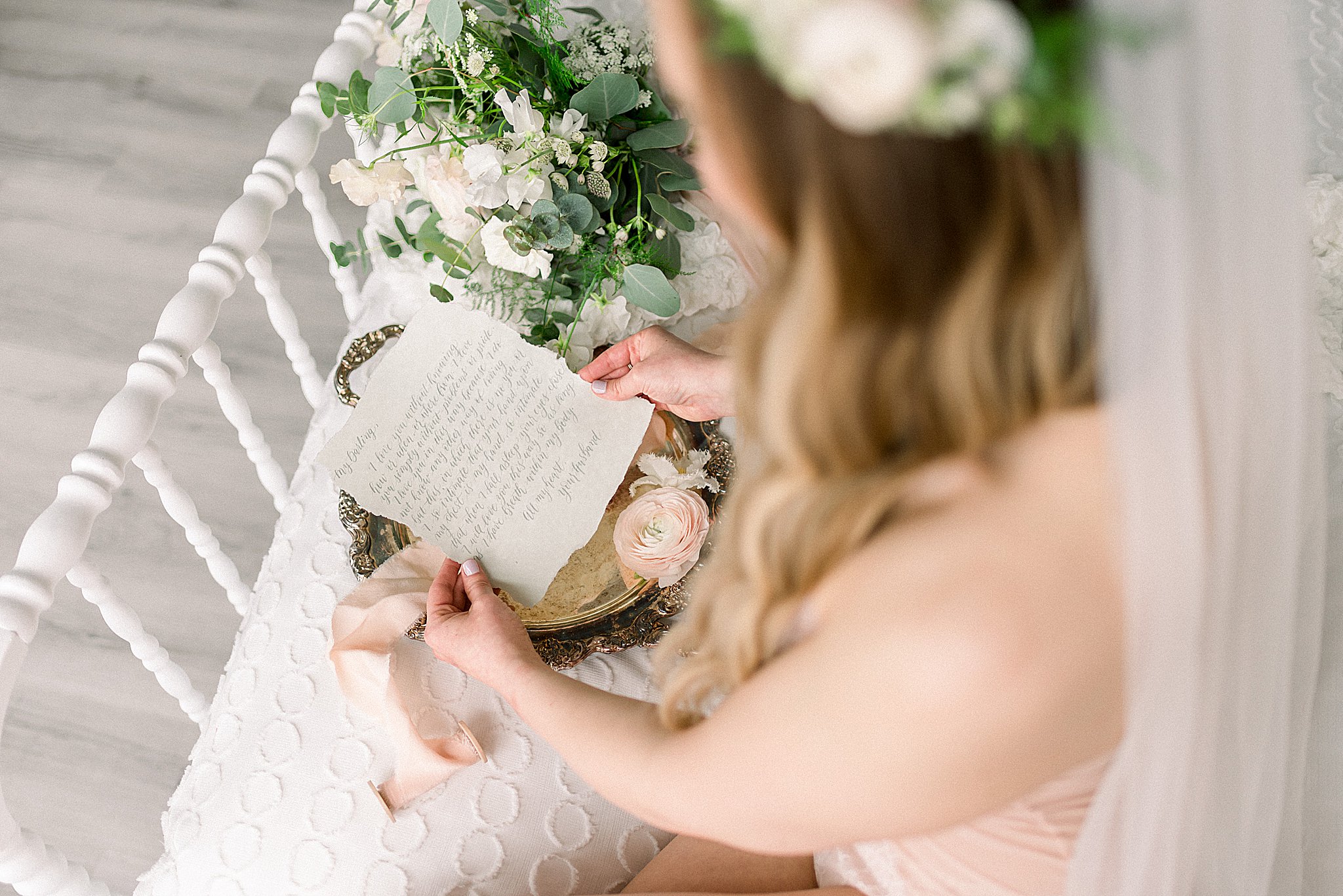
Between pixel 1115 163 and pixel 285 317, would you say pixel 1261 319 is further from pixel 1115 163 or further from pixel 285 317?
pixel 285 317

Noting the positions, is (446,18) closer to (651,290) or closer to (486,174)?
(486,174)

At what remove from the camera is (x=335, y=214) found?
241 centimetres

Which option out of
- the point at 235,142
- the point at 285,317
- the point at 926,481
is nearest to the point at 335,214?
the point at 235,142

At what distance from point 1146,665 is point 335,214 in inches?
88.2

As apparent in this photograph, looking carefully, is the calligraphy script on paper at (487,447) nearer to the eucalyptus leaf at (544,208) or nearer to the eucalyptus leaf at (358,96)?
the eucalyptus leaf at (544,208)

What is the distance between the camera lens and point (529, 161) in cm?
112

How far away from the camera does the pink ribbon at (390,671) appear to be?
107 cm

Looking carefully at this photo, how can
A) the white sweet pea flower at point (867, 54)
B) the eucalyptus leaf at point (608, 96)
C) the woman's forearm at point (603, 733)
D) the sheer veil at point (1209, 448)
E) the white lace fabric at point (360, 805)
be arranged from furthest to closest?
the eucalyptus leaf at point (608, 96), the white lace fabric at point (360, 805), the woman's forearm at point (603, 733), the sheer veil at point (1209, 448), the white sweet pea flower at point (867, 54)

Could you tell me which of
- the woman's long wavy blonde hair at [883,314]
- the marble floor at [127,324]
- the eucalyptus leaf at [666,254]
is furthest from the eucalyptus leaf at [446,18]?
the marble floor at [127,324]

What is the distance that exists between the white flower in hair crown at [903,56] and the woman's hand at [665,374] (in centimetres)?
69

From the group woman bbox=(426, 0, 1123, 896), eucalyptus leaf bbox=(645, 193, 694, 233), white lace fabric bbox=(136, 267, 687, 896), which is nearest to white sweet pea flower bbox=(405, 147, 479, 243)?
eucalyptus leaf bbox=(645, 193, 694, 233)

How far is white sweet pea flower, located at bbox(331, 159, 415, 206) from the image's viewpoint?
3.86 feet

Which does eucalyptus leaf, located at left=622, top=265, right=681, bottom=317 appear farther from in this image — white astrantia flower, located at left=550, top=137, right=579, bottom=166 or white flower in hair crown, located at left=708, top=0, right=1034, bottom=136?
white flower in hair crown, located at left=708, top=0, right=1034, bottom=136

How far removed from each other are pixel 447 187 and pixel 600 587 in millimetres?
505
